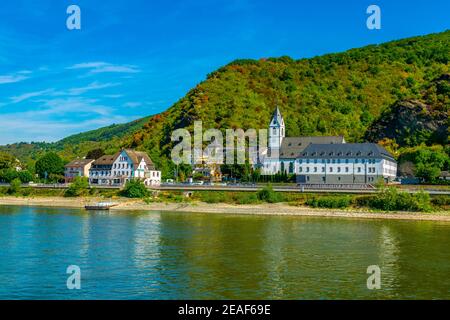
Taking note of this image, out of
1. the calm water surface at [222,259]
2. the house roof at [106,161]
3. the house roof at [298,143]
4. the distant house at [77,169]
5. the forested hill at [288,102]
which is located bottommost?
the calm water surface at [222,259]

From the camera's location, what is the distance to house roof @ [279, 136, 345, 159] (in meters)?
113

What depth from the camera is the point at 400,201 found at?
70438 millimetres

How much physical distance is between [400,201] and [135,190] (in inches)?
1742

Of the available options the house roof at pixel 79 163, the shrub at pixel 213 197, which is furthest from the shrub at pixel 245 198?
the house roof at pixel 79 163

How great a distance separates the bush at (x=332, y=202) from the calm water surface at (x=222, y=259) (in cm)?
1310

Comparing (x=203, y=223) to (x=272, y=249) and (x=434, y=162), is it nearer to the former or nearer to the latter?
(x=272, y=249)

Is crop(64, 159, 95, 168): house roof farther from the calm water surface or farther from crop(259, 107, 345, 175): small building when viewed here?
the calm water surface

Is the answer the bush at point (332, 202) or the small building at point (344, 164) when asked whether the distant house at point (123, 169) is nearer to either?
the small building at point (344, 164)

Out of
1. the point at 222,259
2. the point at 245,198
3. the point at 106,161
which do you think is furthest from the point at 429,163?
the point at 106,161

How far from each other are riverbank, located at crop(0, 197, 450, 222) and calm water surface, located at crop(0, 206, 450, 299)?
6.09m

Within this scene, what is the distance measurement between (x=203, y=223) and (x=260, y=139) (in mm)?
80569

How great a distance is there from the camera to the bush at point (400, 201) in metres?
69.1

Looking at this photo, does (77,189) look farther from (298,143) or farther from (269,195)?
(298,143)

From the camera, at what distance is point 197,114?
15500 cm
